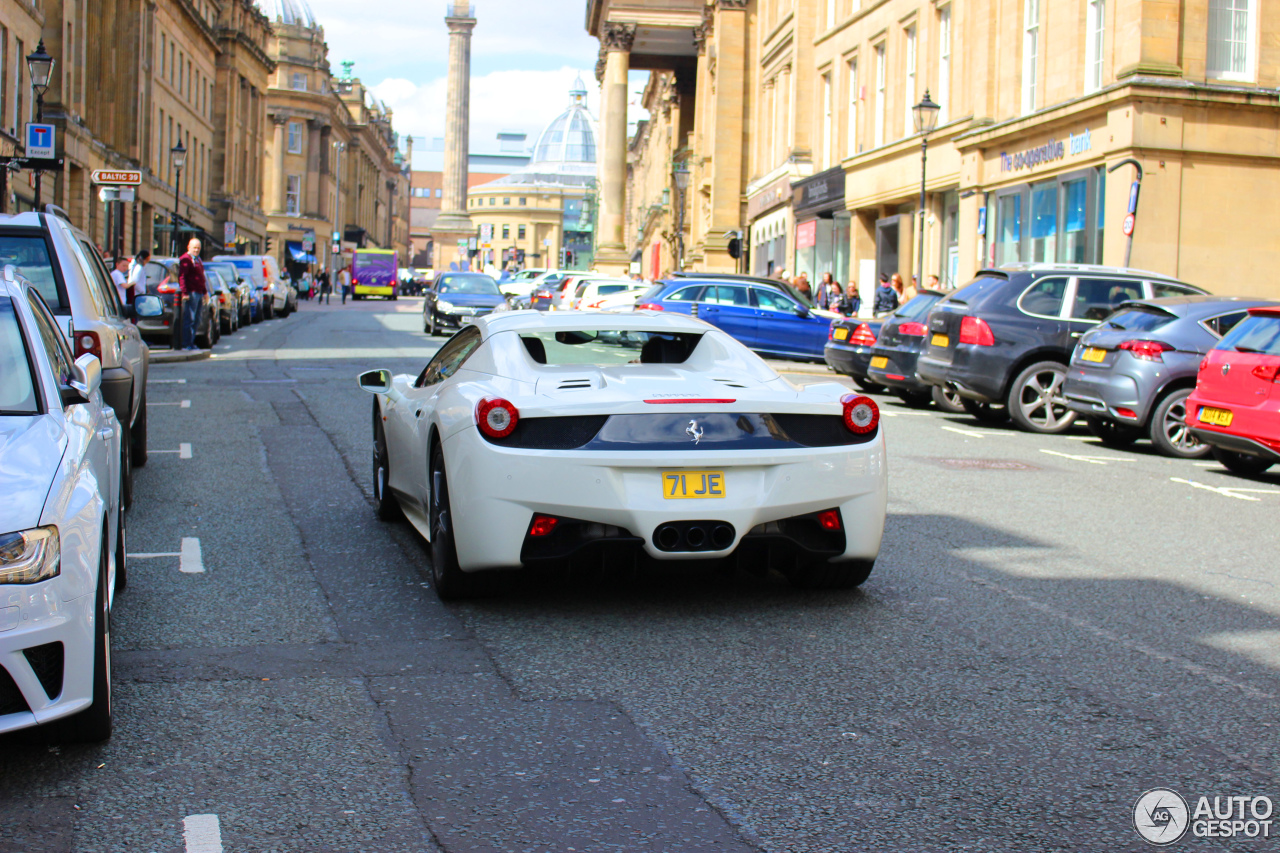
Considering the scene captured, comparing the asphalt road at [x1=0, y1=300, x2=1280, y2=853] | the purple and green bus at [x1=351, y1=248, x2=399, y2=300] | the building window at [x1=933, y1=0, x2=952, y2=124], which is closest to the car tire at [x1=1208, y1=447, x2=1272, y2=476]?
the asphalt road at [x1=0, y1=300, x2=1280, y2=853]

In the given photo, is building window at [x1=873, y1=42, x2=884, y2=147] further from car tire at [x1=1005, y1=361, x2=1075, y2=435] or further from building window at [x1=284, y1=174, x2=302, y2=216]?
building window at [x1=284, y1=174, x2=302, y2=216]

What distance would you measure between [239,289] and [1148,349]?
26892mm

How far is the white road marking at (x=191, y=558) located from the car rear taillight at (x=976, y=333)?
32.1 feet

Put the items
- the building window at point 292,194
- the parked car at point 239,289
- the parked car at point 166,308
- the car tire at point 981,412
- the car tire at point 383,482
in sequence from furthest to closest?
1. the building window at point 292,194
2. the parked car at point 239,289
3. the parked car at point 166,308
4. the car tire at point 981,412
5. the car tire at point 383,482

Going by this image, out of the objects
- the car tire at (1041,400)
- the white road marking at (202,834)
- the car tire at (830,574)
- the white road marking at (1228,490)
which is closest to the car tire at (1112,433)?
the car tire at (1041,400)

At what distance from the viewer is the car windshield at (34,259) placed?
9.50m

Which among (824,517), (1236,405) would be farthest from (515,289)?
(824,517)

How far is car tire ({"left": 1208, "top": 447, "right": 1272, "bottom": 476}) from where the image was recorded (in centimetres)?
1264

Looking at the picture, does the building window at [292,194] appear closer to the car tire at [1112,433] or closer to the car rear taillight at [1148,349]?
the car tire at [1112,433]

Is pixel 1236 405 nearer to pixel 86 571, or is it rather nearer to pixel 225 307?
pixel 86 571

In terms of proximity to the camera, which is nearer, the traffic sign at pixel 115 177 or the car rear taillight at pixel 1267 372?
the car rear taillight at pixel 1267 372

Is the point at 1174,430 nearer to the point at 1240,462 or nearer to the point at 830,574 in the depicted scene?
the point at 1240,462

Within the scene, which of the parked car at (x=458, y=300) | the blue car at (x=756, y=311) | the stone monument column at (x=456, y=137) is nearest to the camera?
the blue car at (x=756, y=311)

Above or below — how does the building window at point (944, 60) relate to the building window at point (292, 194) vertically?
below
